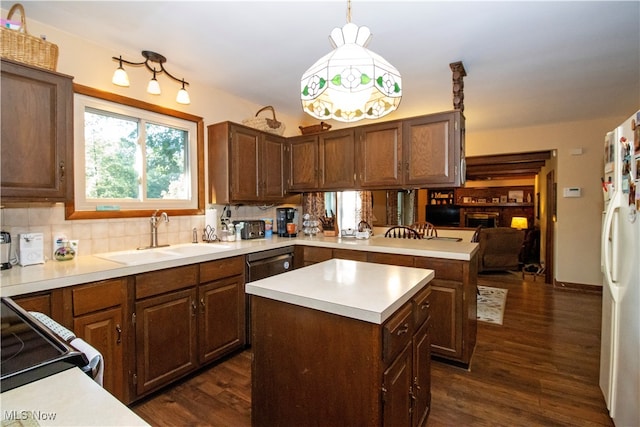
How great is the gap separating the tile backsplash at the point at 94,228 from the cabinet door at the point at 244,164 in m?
0.47

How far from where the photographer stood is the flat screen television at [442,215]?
406 inches

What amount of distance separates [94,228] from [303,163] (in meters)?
2.17

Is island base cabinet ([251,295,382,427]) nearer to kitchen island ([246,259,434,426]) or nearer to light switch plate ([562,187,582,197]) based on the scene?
kitchen island ([246,259,434,426])

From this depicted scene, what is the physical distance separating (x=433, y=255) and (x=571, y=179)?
144 inches

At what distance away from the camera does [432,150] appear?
2.79 metres

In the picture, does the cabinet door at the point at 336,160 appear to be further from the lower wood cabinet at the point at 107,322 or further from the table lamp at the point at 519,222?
the table lamp at the point at 519,222

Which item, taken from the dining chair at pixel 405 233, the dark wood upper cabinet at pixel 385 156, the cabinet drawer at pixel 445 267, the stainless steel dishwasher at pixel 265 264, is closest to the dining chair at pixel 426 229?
the dining chair at pixel 405 233

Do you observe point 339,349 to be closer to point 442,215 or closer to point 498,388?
point 498,388

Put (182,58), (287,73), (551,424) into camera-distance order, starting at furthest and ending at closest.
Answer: (287,73) → (182,58) → (551,424)

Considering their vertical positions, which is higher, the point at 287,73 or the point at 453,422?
the point at 287,73

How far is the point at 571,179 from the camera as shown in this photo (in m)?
4.56

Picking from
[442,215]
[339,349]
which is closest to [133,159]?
[339,349]

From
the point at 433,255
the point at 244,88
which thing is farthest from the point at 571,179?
the point at 244,88

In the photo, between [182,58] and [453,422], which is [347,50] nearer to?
[182,58]
